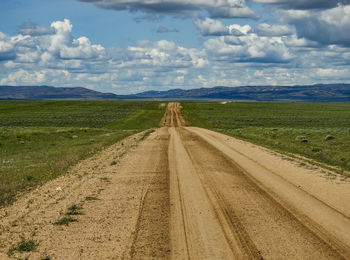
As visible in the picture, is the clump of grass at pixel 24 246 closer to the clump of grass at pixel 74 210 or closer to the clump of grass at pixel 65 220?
the clump of grass at pixel 65 220

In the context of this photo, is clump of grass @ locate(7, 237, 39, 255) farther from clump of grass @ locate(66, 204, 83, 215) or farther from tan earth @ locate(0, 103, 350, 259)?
clump of grass @ locate(66, 204, 83, 215)

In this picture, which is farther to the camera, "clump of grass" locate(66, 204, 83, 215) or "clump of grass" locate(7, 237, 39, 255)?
"clump of grass" locate(66, 204, 83, 215)

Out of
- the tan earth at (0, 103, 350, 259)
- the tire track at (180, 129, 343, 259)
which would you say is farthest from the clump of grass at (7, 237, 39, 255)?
the tire track at (180, 129, 343, 259)

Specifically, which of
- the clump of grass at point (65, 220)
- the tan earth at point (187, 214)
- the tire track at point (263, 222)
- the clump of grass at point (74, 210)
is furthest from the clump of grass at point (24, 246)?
the tire track at point (263, 222)

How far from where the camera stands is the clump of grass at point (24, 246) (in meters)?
9.12

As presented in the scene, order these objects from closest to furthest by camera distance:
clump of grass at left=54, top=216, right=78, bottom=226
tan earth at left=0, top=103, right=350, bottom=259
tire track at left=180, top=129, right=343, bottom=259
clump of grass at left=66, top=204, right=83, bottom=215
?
tire track at left=180, top=129, right=343, bottom=259 < tan earth at left=0, top=103, right=350, bottom=259 < clump of grass at left=54, top=216, right=78, bottom=226 < clump of grass at left=66, top=204, right=83, bottom=215

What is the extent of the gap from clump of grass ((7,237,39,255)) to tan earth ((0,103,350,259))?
0.49ft

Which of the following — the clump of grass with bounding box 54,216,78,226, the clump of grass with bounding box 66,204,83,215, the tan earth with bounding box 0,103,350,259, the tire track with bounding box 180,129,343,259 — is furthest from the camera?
the clump of grass with bounding box 66,204,83,215

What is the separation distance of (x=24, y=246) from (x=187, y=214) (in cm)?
428

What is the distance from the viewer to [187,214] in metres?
11.9

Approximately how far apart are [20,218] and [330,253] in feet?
25.1

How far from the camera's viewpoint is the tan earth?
360 inches

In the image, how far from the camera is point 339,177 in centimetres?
1853

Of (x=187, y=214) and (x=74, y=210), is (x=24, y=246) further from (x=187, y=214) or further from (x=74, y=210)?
(x=187, y=214)
